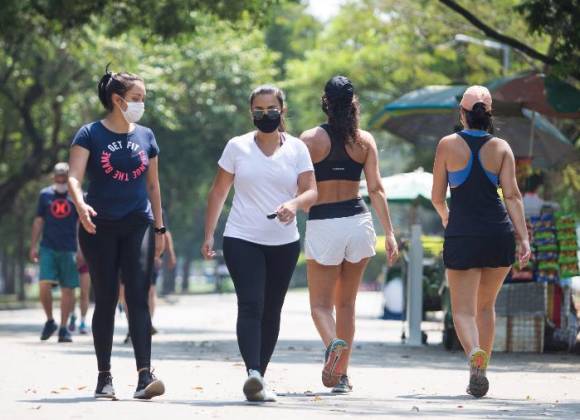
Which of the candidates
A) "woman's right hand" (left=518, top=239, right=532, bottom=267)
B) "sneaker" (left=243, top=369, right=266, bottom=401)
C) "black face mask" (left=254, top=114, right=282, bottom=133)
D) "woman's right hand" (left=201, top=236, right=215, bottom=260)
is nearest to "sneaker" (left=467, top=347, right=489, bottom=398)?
"woman's right hand" (left=518, top=239, right=532, bottom=267)

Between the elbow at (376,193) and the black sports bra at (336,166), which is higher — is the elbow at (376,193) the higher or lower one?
the lower one

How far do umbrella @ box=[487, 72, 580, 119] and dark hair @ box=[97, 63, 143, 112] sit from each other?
7137mm

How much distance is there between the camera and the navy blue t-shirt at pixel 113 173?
9.01 meters

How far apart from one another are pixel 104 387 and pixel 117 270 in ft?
2.25

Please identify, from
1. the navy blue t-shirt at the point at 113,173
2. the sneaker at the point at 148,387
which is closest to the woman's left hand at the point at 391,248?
the navy blue t-shirt at the point at 113,173

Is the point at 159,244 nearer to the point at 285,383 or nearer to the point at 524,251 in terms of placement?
the point at 285,383

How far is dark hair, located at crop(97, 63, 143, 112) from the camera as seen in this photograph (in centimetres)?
920

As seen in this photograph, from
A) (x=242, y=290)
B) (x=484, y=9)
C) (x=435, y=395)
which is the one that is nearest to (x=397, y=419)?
(x=242, y=290)

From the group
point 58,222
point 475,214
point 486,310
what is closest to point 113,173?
point 475,214

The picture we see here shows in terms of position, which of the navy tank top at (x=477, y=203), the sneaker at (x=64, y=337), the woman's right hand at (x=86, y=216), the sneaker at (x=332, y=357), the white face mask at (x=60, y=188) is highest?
the white face mask at (x=60, y=188)

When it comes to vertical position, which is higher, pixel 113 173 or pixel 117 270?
pixel 113 173

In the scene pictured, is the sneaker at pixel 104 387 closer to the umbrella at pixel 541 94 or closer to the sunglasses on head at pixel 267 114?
the sunglasses on head at pixel 267 114

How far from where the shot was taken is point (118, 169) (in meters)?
9.03

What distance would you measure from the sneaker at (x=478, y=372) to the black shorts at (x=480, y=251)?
0.58 meters
